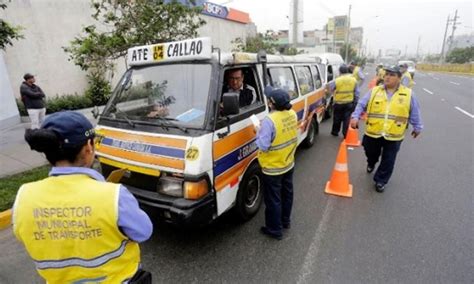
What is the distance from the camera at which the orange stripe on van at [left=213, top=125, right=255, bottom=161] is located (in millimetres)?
2809

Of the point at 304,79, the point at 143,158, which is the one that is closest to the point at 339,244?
the point at 143,158

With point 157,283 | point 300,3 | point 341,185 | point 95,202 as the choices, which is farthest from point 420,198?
point 300,3

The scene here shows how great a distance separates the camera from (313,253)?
3025mm

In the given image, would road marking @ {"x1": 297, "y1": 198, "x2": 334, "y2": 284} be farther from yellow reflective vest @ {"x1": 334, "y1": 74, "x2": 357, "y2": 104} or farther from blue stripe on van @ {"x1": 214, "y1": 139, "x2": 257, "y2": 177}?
yellow reflective vest @ {"x1": 334, "y1": 74, "x2": 357, "y2": 104}

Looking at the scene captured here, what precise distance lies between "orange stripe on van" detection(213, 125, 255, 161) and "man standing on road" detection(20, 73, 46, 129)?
5.77 metres

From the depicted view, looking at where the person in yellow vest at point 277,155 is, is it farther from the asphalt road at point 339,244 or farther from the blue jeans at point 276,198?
the asphalt road at point 339,244

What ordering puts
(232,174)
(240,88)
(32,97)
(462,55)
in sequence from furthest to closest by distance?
(462,55) < (32,97) < (240,88) < (232,174)

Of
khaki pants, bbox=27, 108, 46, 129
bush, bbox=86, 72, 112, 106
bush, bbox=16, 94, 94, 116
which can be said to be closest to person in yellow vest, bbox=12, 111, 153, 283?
khaki pants, bbox=27, 108, 46, 129

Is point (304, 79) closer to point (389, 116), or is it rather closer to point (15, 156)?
point (389, 116)

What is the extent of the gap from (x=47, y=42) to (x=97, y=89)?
2203 mm

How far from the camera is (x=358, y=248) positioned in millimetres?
3084

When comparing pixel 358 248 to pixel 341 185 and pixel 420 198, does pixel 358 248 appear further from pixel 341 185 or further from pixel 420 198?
pixel 420 198

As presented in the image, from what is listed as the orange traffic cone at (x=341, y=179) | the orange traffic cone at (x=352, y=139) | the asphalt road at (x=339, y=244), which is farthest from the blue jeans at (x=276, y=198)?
the orange traffic cone at (x=352, y=139)

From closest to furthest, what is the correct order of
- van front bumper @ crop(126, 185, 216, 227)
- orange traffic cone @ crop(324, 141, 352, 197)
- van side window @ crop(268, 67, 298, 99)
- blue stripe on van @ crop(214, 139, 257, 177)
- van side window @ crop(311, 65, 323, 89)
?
van front bumper @ crop(126, 185, 216, 227) → blue stripe on van @ crop(214, 139, 257, 177) → van side window @ crop(268, 67, 298, 99) → orange traffic cone @ crop(324, 141, 352, 197) → van side window @ crop(311, 65, 323, 89)
